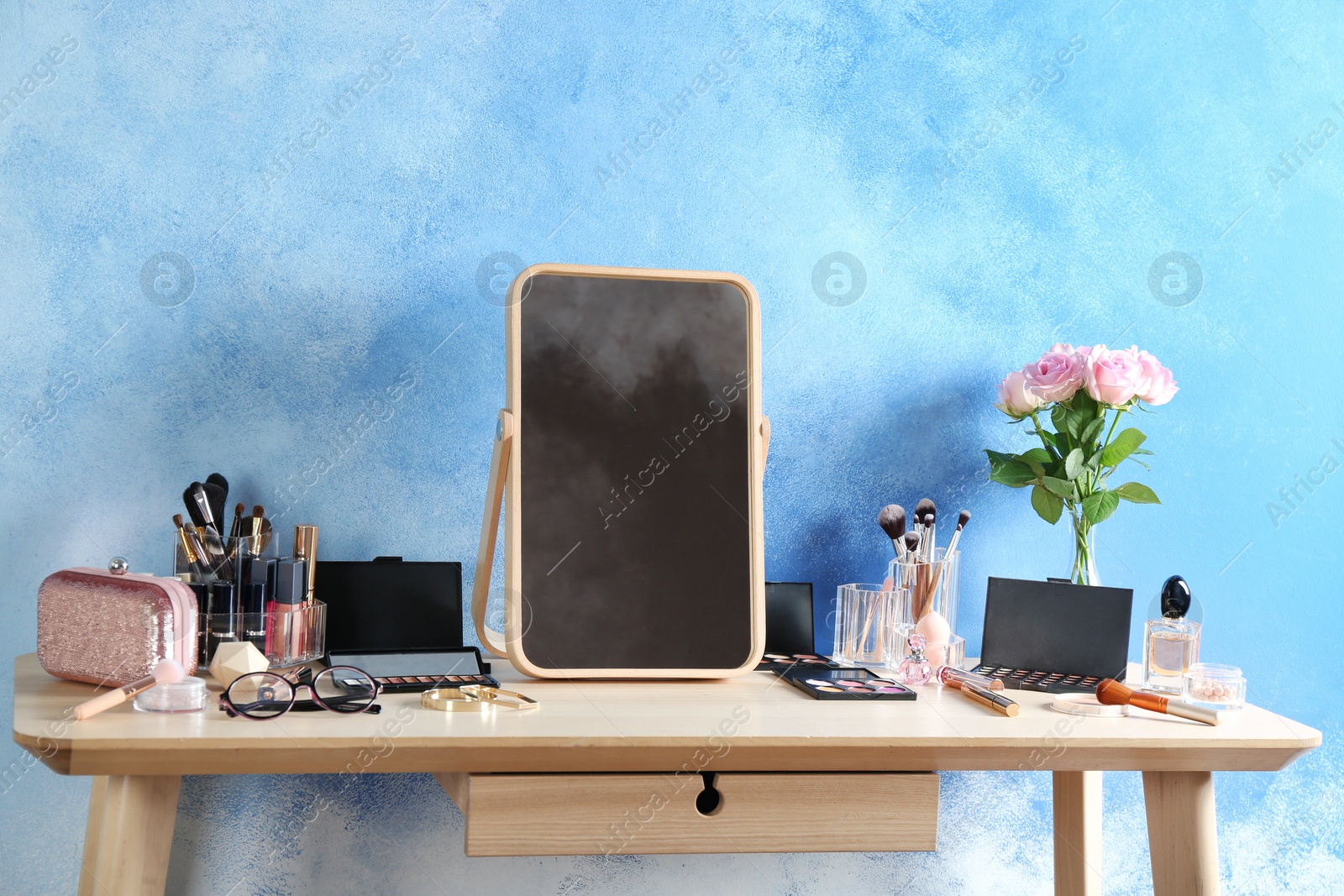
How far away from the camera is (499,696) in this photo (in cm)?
99

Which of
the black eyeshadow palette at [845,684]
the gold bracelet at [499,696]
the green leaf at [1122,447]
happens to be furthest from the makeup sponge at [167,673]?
the green leaf at [1122,447]

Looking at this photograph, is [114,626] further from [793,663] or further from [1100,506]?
[1100,506]

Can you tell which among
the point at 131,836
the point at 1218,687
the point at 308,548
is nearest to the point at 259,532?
the point at 308,548

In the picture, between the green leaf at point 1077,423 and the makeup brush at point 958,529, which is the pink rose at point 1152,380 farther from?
the makeup brush at point 958,529

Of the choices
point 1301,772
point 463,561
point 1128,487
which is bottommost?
point 1301,772

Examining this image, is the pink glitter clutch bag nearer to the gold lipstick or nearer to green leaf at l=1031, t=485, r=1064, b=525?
the gold lipstick

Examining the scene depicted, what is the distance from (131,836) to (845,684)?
0.71 m

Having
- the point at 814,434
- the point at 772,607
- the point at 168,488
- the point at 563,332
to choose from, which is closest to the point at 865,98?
the point at 814,434

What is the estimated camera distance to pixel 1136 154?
1.51 metres

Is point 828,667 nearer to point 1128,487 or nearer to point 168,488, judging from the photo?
point 1128,487

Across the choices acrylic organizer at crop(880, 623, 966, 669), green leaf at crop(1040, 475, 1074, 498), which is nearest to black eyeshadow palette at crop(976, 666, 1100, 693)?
acrylic organizer at crop(880, 623, 966, 669)

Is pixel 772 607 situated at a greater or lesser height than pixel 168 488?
lesser

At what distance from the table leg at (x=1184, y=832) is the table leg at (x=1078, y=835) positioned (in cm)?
27

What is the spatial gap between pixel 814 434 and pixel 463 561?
20.6 inches
